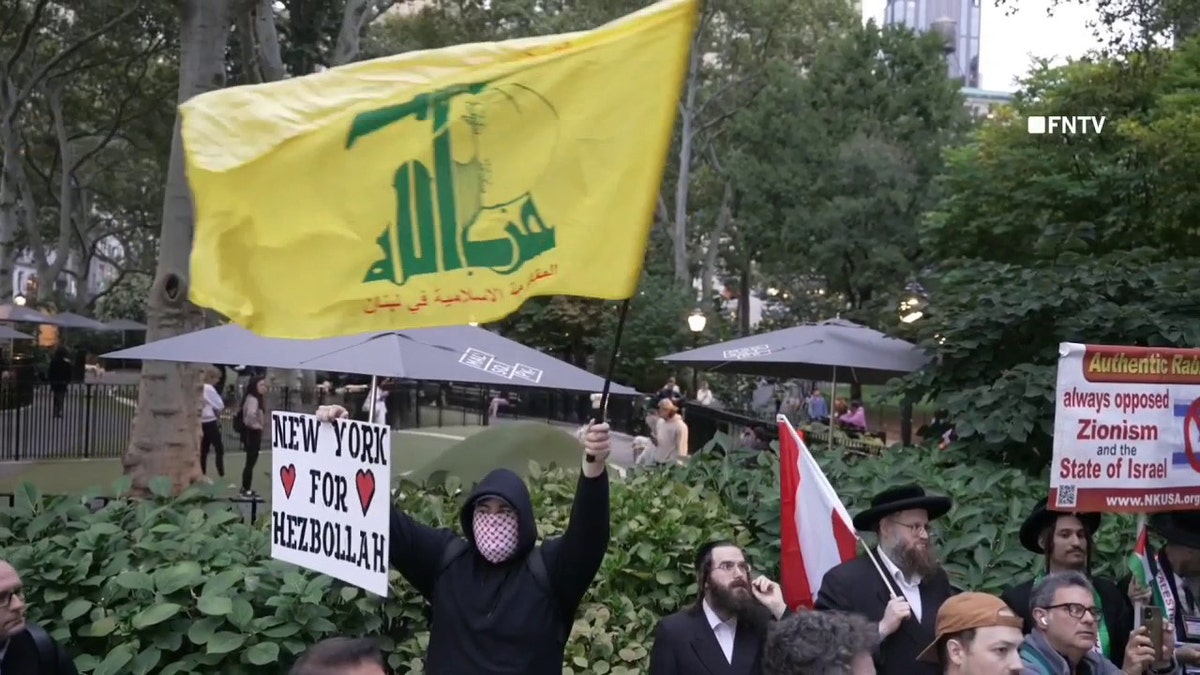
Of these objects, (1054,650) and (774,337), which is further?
(774,337)

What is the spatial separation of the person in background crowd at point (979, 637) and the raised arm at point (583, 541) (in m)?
1.13

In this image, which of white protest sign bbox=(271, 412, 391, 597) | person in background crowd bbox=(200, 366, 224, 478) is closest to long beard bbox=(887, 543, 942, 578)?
white protest sign bbox=(271, 412, 391, 597)

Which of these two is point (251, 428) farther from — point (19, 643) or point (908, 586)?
point (908, 586)

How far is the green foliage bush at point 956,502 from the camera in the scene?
693 cm

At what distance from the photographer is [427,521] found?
263 inches

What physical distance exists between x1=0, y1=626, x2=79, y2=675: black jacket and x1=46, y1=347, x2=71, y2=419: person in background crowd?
2095 cm

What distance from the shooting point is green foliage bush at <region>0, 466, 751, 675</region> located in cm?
560

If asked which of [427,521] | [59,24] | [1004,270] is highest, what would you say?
[59,24]

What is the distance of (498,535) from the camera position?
14.5ft

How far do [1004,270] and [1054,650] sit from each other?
24.9 ft

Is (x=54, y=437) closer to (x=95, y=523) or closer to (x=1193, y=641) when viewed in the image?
(x=95, y=523)

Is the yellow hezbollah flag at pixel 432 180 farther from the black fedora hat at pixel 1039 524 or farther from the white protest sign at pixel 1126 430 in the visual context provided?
the black fedora hat at pixel 1039 524

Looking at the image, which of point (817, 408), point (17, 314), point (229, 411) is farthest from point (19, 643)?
point (17, 314)

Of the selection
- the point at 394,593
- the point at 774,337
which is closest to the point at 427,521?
the point at 394,593
